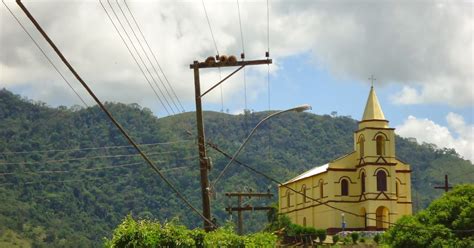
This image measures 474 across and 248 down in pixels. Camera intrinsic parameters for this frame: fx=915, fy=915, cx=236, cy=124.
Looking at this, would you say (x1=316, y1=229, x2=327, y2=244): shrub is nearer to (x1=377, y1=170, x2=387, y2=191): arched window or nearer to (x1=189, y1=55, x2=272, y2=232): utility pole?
(x1=377, y1=170, x2=387, y2=191): arched window

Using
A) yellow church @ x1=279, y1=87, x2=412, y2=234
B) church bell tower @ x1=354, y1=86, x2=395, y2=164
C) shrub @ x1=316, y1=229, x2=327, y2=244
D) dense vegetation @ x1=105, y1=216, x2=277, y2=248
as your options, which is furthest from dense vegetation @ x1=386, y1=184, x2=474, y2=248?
dense vegetation @ x1=105, y1=216, x2=277, y2=248

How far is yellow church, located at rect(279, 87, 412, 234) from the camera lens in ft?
293

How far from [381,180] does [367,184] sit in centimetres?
158

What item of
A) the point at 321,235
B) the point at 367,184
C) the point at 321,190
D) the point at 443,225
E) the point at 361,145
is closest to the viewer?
the point at 443,225

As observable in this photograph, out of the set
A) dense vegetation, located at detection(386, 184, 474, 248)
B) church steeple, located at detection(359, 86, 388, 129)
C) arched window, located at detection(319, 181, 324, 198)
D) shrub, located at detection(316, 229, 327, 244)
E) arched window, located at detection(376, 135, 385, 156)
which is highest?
church steeple, located at detection(359, 86, 388, 129)

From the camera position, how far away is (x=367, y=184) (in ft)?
294

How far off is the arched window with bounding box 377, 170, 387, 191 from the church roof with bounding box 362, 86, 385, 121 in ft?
18.4

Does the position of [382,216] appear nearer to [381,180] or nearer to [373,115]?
[381,180]

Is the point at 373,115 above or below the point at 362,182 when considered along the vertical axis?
above

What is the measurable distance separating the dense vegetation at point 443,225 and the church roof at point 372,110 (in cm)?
3017

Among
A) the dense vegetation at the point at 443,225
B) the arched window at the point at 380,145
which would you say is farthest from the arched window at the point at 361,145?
the dense vegetation at the point at 443,225

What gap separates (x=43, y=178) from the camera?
7003 inches

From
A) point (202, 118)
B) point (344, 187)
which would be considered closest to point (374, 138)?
point (344, 187)

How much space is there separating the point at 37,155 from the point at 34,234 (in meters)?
35.1
